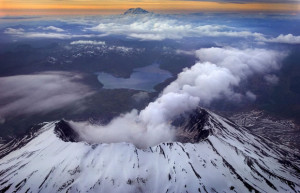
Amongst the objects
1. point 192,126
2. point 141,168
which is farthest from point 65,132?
point 192,126

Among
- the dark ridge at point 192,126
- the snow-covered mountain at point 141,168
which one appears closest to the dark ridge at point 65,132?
the snow-covered mountain at point 141,168

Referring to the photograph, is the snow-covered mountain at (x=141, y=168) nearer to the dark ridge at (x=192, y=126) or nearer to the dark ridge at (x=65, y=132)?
the dark ridge at (x=65, y=132)

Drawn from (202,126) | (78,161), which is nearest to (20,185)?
(78,161)

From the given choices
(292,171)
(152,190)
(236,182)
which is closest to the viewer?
(152,190)

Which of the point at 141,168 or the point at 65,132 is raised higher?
the point at 141,168

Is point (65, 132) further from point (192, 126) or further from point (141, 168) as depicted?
point (192, 126)

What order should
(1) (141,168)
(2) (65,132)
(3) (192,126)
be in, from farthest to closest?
(3) (192,126), (2) (65,132), (1) (141,168)

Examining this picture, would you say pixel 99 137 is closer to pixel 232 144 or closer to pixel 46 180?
pixel 46 180
